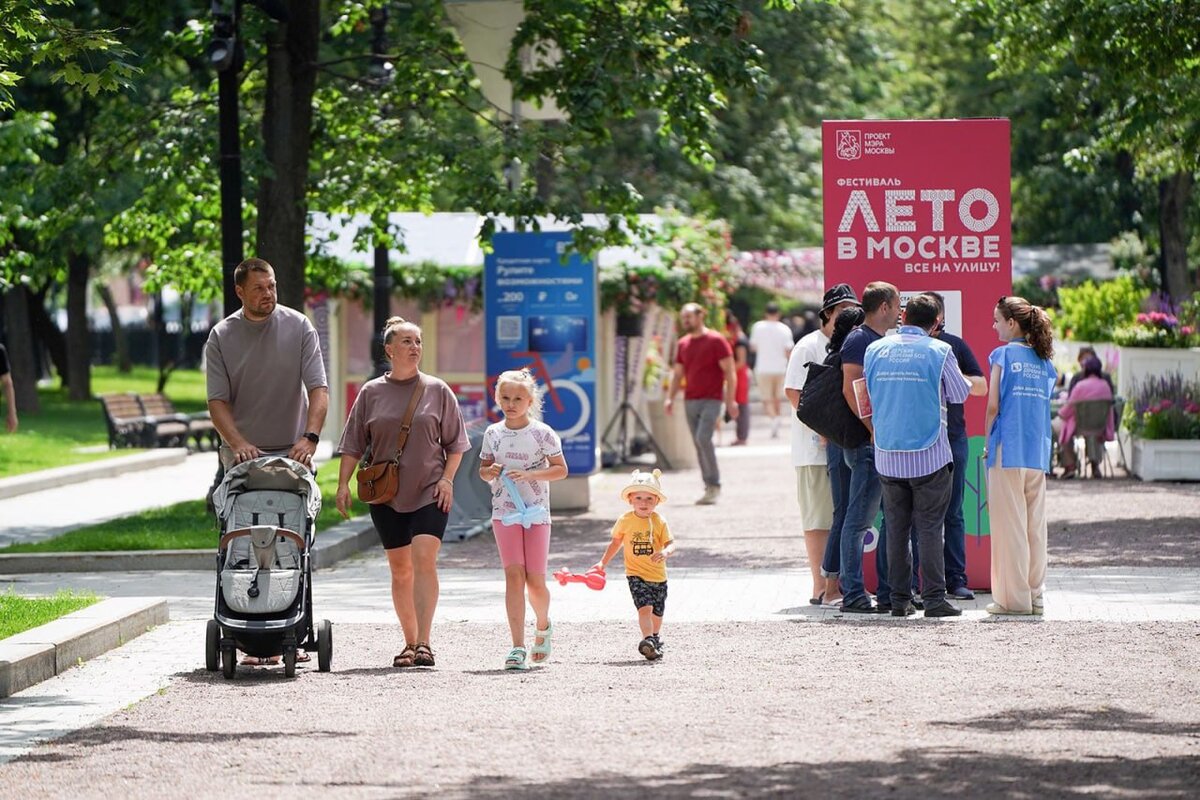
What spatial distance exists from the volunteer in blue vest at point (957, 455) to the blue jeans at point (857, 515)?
453mm

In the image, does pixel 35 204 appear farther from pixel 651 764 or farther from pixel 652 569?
pixel 651 764

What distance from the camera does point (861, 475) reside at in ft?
39.6

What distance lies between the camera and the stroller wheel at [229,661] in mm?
9891

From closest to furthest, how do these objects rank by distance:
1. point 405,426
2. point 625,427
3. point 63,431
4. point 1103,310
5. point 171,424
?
point 405,426 → point 625,427 → point 1103,310 → point 171,424 → point 63,431

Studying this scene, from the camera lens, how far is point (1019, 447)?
11.8m

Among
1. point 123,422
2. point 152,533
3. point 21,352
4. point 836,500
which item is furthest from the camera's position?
point 21,352

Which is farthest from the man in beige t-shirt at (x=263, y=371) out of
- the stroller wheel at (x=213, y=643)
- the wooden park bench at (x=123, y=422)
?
the wooden park bench at (x=123, y=422)

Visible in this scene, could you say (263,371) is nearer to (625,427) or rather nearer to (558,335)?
(558,335)

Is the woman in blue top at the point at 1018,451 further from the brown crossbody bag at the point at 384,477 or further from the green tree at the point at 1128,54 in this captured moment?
the green tree at the point at 1128,54

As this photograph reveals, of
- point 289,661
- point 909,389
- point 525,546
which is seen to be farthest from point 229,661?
point 909,389

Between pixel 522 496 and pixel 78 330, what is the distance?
32.8 m

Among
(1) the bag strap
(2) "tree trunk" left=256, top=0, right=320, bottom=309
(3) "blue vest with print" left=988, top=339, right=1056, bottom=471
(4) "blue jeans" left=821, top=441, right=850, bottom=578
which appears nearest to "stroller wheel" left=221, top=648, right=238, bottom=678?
(1) the bag strap

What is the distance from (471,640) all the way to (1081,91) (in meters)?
16.6

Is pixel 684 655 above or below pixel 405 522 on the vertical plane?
below
